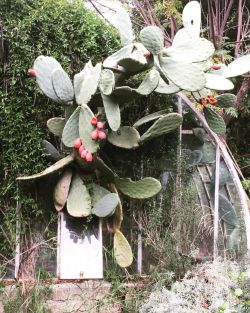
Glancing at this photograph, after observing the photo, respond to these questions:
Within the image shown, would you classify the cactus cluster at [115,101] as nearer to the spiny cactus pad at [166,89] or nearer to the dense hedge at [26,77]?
the spiny cactus pad at [166,89]

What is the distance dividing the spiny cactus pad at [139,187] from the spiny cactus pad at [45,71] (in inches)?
34.3

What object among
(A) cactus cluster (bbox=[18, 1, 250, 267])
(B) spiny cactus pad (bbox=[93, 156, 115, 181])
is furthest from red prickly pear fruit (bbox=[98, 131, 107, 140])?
(B) spiny cactus pad (bbox=[93, 156, 115, 181])

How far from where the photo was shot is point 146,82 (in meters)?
3.34

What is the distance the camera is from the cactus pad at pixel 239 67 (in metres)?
3.57

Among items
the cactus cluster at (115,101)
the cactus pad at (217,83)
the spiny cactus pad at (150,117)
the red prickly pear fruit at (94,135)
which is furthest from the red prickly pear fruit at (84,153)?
the cactus pad at (217,83)

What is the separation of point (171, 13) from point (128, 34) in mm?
1833

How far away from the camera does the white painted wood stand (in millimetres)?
3551

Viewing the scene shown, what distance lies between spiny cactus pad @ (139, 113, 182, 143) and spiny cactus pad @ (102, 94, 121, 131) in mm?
363

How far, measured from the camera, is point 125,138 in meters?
3.63

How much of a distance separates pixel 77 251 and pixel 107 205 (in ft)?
1.46

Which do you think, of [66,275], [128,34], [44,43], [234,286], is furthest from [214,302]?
[44,43]

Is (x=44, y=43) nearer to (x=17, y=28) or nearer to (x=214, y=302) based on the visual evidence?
(x=17, y=28)

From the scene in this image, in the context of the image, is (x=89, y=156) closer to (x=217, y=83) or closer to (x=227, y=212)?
(x=217, y=83)

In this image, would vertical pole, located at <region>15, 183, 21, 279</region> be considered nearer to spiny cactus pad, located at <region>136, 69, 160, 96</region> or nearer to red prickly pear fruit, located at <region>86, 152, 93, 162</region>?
red prickly pear fruit, located at <region>86, 152, 93, 162</region>
